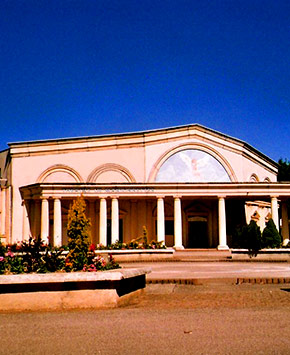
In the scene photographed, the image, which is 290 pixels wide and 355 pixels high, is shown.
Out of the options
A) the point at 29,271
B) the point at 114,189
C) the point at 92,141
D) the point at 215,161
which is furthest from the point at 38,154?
the point at 29,271

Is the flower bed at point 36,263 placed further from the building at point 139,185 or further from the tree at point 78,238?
the building at point 139,185

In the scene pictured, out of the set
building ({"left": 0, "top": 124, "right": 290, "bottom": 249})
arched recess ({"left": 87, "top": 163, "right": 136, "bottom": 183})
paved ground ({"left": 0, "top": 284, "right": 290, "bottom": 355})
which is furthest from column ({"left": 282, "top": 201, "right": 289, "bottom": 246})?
paved ground ({"left": 0, "top": 284, "right": 290, "bottom": 355})

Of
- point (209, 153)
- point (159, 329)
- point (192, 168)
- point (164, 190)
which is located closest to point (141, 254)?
point (164, 190)

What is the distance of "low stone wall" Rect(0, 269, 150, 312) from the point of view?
8.37m

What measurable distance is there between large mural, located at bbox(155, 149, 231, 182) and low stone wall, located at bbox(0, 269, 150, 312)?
85.8 ft

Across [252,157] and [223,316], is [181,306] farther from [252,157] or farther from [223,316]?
[252,157]

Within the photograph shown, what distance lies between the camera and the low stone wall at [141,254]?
2702 cm

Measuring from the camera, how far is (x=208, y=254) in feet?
96.7

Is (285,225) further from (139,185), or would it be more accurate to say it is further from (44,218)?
(44,218)

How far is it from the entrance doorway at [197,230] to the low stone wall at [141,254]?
28.2ft

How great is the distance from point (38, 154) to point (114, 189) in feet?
21.6

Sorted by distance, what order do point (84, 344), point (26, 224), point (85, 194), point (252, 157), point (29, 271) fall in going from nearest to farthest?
point (84, 344) → point (29, 271) → point (85, 194) → point (26, 224) → point (252, 157)

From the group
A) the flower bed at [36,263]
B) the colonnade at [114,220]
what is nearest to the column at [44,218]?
the colonnade at [114,220]

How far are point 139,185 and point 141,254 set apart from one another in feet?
19.7
